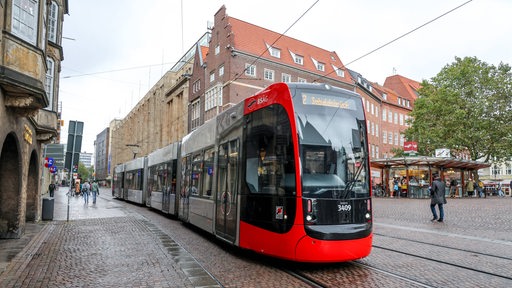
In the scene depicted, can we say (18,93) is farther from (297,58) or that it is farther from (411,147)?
(297,58)

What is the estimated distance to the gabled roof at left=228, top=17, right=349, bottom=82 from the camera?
45.4m

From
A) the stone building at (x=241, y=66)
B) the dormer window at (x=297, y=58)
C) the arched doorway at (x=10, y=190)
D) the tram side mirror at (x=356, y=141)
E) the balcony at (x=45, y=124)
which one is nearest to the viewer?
the tram side mirror at (x=356, y=141)

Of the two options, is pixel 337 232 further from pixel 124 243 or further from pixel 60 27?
pixel 60 27

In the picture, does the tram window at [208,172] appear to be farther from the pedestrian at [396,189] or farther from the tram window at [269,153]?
the pedestrian at [396,189]

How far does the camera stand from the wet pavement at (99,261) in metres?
6.76

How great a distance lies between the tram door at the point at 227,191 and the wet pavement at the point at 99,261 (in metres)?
0.98

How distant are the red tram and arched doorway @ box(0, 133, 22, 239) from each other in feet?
21.4

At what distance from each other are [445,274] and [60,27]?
17627 millimetres

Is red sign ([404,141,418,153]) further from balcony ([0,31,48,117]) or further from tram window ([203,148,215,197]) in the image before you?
balcony ([0,31,48,117])

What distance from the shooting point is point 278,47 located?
49031mm

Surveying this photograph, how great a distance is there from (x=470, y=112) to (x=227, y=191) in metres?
40.0

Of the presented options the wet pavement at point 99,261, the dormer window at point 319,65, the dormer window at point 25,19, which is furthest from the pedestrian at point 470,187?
the dormer window at point 25,19

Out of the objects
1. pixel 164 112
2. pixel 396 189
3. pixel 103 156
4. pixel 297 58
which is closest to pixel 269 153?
pixel 396 189

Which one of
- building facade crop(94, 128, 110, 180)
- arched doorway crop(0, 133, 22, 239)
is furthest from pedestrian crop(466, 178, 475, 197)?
building facade crop(94, 128, 110, 180)
